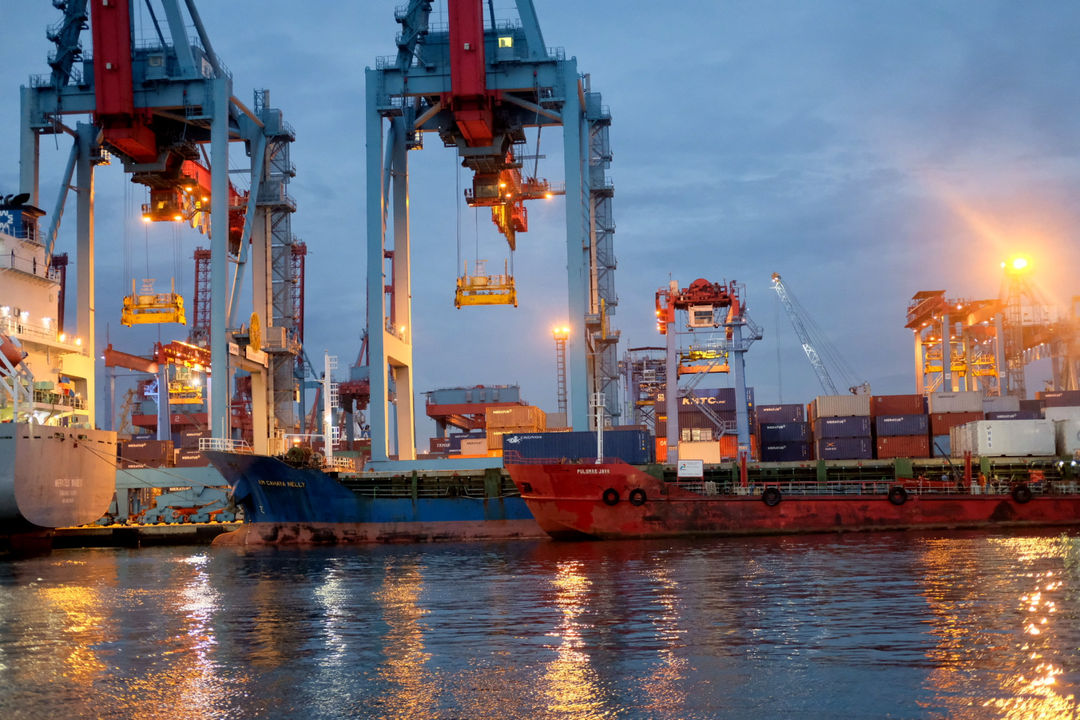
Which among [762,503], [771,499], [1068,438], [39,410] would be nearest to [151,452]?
[39,410]

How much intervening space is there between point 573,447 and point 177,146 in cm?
2197

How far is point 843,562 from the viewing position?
25812mm

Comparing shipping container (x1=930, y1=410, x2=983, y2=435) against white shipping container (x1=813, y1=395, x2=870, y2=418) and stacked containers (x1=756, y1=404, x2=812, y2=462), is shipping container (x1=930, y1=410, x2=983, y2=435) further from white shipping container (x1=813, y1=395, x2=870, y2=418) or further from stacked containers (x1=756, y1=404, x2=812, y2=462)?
stacked containers (x1=756, y1=404, x2=812, y2=462)

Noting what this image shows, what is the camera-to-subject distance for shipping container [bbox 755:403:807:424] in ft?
151

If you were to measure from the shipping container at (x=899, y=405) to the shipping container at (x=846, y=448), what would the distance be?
1868mm

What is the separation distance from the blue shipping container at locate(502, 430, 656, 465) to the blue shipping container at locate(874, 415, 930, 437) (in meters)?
10.4

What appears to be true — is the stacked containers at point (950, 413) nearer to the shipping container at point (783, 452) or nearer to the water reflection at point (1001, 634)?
the shipping container at point (783, 452)

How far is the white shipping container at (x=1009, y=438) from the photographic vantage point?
38.7m

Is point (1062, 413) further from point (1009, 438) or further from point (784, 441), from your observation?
point (784, 441)

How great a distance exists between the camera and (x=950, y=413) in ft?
141

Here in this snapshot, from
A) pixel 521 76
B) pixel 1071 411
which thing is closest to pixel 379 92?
pixel 521 76

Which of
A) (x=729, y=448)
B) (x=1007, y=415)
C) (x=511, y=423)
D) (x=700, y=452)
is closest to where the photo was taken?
(x=700, y=452)

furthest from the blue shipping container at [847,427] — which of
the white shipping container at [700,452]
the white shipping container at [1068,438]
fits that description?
the white shipping container at [1068,438]

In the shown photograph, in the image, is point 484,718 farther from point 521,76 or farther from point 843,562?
point 521,76
